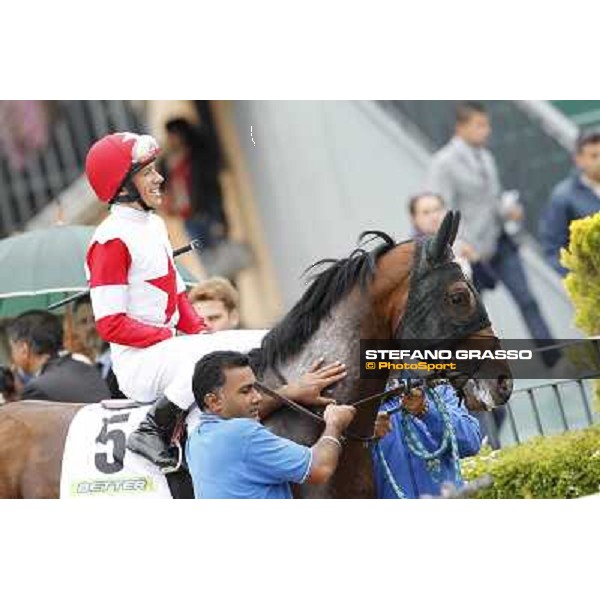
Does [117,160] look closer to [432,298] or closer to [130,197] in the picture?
[130,197]

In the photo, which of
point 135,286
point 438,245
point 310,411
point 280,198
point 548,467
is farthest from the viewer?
point 280,198

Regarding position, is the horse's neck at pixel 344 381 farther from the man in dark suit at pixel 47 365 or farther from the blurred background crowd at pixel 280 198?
the man in dark suit at pixel 47 365

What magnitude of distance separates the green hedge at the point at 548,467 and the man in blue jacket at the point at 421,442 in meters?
0.24

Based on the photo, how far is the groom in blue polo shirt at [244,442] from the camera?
7.53 m

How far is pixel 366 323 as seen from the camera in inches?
303

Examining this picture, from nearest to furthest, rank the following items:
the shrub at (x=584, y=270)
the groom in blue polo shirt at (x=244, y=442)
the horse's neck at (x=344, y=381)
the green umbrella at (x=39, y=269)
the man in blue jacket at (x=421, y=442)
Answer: the groom in blue polo shirt at (x=244, y=442) < the horse's neck at (x=344, y=381) < the man in blue jacket at (x=421, y=442) < the shrub at (x=584, y=270) < the green umbrella at (x=39, y=269)

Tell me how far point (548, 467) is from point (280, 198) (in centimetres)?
163

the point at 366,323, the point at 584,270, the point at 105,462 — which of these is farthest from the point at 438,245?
the point at 105,462

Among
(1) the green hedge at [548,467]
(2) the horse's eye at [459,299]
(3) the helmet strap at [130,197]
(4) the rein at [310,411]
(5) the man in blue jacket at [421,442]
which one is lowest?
(1) the green hedge at [548,467]

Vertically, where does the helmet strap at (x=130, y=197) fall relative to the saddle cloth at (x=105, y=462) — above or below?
above

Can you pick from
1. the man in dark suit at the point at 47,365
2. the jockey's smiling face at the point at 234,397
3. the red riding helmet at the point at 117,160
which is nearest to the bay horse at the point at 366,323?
the jockey's smiling face at the point at 234,397

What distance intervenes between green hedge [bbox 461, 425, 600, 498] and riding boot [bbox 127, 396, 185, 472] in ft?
4.31

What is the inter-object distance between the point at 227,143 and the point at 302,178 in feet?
1.18

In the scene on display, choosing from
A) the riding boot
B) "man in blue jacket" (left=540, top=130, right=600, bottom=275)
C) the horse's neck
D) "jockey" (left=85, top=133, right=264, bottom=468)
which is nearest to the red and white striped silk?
"jockey" (left=85, top=133, right=264, bottom=468)
